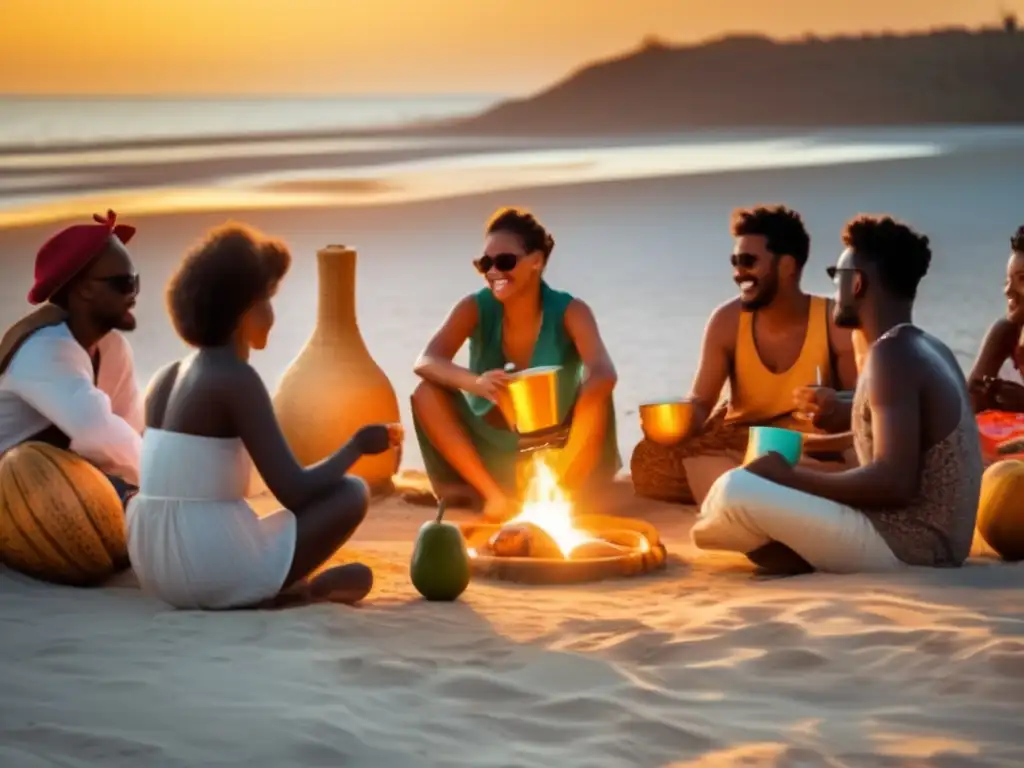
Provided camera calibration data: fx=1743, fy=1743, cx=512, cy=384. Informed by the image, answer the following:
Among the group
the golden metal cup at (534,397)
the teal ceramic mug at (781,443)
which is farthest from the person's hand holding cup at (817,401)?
the golden metal cup at (534,397)

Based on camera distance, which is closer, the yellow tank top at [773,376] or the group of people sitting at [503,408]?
the group of people sitting at [503,408]

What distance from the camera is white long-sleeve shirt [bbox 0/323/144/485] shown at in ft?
18.9

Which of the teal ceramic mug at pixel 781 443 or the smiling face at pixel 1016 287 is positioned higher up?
the smiling face at pixel 1016 287

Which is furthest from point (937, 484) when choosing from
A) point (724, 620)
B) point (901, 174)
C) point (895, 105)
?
point (895, 105)

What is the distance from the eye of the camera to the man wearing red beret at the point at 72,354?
5.78m

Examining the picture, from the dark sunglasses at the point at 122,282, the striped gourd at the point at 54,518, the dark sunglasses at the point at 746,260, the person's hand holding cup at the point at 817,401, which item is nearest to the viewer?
the striped gourd at the point at 54,518

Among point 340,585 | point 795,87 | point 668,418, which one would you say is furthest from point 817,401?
point 795,87

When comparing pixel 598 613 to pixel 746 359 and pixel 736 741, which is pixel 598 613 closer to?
pixel 736 741

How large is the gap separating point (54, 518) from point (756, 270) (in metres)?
2.87

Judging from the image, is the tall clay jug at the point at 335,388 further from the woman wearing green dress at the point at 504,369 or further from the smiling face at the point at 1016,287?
the smiling face at the point at 1016,287

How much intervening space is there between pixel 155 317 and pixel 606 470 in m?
8.87

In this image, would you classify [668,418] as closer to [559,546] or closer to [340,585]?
[559,546]

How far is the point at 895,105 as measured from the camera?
3475cm

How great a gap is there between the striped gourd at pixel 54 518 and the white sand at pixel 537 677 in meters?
0.12
